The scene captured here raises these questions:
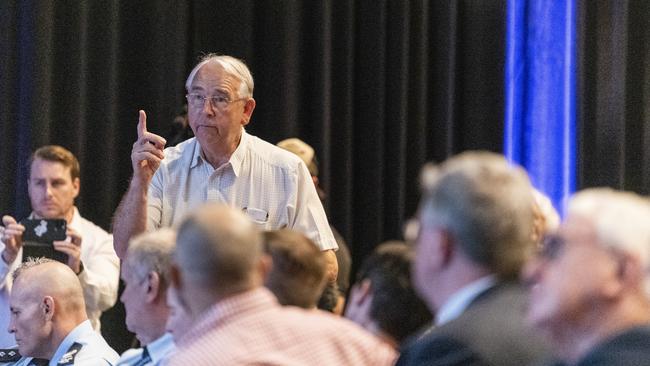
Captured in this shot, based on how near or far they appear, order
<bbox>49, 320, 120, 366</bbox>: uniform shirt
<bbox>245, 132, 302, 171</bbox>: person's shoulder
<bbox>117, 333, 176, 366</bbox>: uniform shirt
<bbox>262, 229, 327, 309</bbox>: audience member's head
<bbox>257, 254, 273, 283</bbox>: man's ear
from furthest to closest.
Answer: <bbox>245, 132, 302, 171</bbox>: person's shoulder, <bbox>49, 320, 120, 366</bbox>: uniform shirt, <bbox>117, 333, 176, 366</bbox>: uniform shirt, <bbox>262, 229, 327, 309</bbox>: audience member's head, <bbox>257, 254, 273, 283</bbox>: man's ear

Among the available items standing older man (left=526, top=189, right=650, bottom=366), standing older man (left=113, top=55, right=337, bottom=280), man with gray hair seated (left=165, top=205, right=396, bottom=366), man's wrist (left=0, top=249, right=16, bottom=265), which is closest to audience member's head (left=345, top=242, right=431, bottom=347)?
man with gray hair seated (left=165, top=205, right=396, bottom=366)

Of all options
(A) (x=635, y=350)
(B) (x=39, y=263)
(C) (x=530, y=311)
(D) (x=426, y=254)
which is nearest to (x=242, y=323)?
(D) (x=426, y=254)

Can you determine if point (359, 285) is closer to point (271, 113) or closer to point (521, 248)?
point (521, 248)

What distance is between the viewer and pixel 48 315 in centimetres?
392

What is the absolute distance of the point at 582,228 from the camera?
6.91ft

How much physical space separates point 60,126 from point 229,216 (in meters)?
3.40

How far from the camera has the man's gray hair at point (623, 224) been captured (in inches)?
81.0

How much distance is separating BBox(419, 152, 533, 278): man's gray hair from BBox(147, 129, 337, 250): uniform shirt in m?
1.86

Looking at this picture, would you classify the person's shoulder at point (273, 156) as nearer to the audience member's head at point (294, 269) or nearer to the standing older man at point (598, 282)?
the audience member's head at point (294, 269)

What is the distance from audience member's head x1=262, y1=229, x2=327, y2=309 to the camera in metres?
2.67

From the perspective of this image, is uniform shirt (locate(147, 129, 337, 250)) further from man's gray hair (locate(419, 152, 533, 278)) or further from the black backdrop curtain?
man's gray hair (locate(419, 152, 533, 278))

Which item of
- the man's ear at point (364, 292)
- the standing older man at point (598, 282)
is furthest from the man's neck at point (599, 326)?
the man's ear at point (364, 292)

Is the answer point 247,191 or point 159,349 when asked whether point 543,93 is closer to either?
point 247,191

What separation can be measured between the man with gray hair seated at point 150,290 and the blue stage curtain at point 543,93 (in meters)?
3.31
